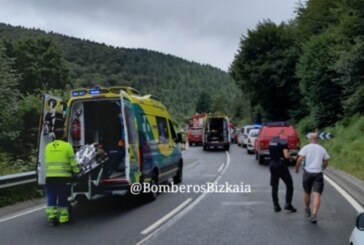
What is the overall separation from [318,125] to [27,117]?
18699 mm

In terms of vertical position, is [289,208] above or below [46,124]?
below

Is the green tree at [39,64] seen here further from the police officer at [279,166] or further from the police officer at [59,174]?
the police officer at [279,166]

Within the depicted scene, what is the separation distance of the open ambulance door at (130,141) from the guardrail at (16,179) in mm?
3068

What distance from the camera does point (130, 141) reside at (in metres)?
11.0

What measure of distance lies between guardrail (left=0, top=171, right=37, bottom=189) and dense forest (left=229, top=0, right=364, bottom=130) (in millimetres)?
17506

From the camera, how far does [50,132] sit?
10.9 meters

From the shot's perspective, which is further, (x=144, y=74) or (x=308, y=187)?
(x=144, y=74)

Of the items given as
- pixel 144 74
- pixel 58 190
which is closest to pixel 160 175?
pixel 58 190

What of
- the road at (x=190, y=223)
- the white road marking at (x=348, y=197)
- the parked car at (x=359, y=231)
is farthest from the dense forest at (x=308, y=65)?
the parked car at (x=359, y=231)

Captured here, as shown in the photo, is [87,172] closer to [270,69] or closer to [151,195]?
[151,195]

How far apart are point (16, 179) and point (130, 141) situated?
325 centimetres

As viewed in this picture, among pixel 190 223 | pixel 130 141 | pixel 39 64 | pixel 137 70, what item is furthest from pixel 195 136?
pixel 137 70

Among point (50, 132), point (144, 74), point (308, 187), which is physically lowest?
point (308, 187)

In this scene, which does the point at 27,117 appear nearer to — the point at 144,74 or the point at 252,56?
the point at 252,56
